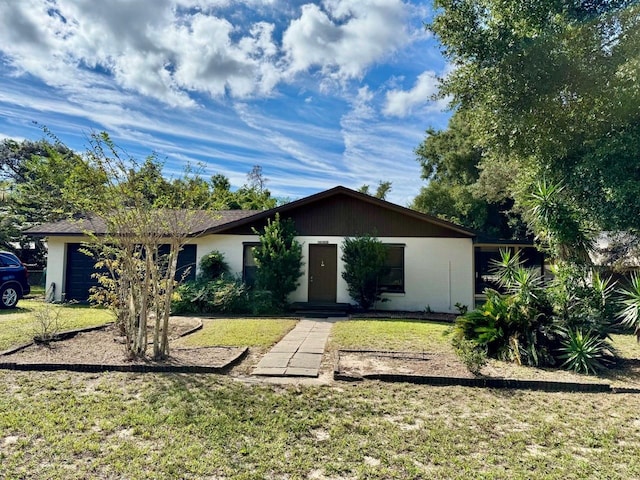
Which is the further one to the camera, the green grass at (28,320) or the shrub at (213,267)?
the shrub at (213,267)

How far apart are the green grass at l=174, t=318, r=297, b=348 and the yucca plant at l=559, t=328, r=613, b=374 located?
190 inches

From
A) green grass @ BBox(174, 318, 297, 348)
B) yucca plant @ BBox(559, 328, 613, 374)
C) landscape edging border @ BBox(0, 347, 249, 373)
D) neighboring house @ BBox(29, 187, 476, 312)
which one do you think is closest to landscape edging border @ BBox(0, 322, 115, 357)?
landscape edging border @ BBox(0, 347, 249, 373)

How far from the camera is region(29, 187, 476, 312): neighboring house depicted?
12.8 metres

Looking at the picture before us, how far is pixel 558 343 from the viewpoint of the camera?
6215 mm

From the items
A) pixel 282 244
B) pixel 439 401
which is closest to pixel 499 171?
pixel 282 244

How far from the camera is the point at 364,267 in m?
12.1

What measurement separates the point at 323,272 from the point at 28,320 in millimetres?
8156

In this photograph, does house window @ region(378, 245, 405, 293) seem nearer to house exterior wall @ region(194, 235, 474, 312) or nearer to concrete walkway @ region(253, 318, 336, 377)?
house exterior wall @ region(194, 235, 474, 312)

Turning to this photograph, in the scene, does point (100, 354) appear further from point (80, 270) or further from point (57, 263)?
point (57, 263)

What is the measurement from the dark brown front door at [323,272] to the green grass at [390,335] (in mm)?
2551

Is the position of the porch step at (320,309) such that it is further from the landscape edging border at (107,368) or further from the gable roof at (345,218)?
the landscape edging border at (107,368)

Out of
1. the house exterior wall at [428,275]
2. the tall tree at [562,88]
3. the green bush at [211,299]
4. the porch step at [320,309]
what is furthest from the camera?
the house exterior wall at [428,275]

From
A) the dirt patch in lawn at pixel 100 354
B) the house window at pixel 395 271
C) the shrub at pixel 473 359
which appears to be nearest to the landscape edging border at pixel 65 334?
the dirt patch in lawn at pixel 100 354

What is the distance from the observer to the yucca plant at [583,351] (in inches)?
221
